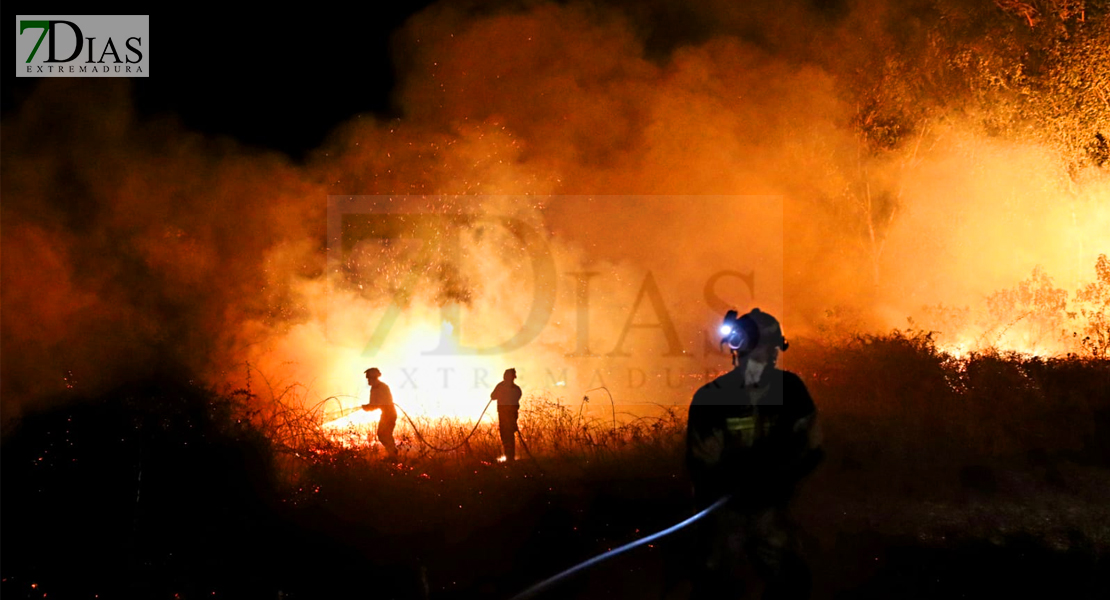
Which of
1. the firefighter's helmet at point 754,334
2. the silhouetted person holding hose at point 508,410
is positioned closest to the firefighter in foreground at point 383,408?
the silhouetted person holding hose at point 508,410

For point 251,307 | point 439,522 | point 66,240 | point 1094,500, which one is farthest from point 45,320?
point 1094,500

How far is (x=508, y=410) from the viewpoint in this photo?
8.87m

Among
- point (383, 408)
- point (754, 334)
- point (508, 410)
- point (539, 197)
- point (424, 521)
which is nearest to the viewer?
point (754, 334)

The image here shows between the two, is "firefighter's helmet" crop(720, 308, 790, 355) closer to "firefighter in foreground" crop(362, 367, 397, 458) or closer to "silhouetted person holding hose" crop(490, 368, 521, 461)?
"silhouetted person holding hose" crop(490, 368, 521, 461)

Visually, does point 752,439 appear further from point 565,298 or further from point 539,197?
point 565,298

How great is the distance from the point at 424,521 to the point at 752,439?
3.67 m

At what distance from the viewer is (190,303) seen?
1105 centimetres

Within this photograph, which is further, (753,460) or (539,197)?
(539,197)

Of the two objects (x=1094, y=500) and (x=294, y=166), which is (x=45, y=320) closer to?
(x=294, y=166)

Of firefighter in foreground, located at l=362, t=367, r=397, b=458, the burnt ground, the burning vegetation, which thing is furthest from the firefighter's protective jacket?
firefighter in foreground, located at l=362, t=367, r=397, b=458

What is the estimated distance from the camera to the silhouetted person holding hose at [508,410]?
866 cm

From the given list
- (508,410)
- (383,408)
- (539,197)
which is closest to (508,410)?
(508,410)

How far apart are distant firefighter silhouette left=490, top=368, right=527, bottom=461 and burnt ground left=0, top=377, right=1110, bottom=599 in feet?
3.07

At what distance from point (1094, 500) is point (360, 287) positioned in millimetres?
11317
